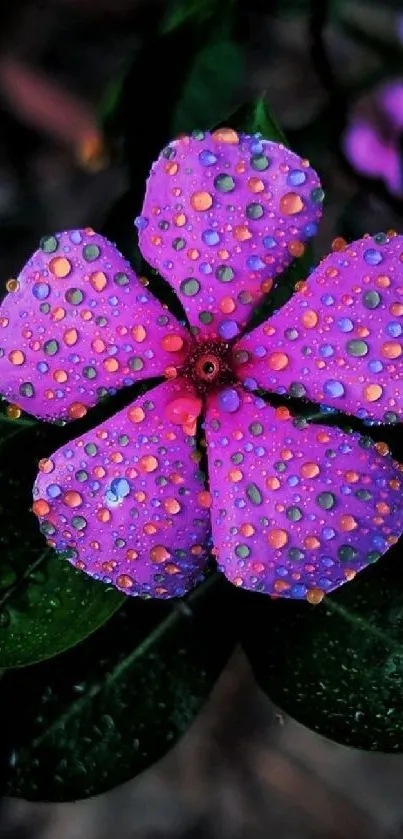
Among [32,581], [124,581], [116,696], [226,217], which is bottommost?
[116,696]

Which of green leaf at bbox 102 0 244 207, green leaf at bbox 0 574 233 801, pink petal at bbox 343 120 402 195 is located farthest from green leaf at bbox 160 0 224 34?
green leaf at bbox 0 574 233 801

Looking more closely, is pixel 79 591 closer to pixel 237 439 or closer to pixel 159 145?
pixel 237 439

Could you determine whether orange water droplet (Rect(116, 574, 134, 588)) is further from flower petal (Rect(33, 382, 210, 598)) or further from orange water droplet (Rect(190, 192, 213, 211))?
orange water droplet (Rect(190, 192, 213, 211))

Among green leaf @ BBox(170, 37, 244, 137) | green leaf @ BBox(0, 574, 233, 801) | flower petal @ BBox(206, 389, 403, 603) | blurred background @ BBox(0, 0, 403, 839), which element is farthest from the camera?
blurred background @ BBox(0, 0, 403, 839)

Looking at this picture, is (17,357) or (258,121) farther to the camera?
(258,121)

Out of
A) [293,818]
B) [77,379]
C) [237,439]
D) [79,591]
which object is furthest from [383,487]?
[293,818]

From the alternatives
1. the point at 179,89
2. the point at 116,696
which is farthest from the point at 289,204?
the point at 179,89

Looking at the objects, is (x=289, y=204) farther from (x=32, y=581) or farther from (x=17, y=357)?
(x=32, y=581)
